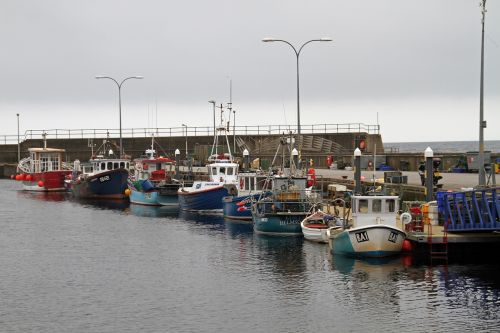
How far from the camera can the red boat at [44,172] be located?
8325 cm

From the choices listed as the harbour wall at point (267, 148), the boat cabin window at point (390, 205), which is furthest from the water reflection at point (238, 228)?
the harbour wall at point (267, 148)

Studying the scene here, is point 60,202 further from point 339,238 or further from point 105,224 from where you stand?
point 339,238

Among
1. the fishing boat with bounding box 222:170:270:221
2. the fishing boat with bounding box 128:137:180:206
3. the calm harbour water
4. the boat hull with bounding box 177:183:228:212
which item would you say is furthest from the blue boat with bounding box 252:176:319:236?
the fishing boat with bounding box 128:137:180:206

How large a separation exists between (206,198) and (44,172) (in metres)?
34.0

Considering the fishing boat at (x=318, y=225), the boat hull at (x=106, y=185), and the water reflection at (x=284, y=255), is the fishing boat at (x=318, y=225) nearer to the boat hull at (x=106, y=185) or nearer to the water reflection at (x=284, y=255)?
Answer: the water reflection at (x=284, y=255)

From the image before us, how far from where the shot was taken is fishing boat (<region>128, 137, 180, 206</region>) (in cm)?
6209

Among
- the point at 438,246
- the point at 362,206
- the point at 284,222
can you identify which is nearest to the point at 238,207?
the point at 284,222

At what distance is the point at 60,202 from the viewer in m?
68.7

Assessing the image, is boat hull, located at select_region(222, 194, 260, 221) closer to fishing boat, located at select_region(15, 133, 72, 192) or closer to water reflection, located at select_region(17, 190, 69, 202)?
water reflection, located at select_region(17, 190, 69, 202)

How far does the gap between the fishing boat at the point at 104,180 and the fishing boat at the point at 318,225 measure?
111ft

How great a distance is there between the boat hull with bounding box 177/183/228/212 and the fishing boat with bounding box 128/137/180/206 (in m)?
6.48

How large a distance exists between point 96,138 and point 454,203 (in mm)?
76988

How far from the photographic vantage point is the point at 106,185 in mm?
70500

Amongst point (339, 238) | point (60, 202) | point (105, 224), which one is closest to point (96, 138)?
point (60, 202)
